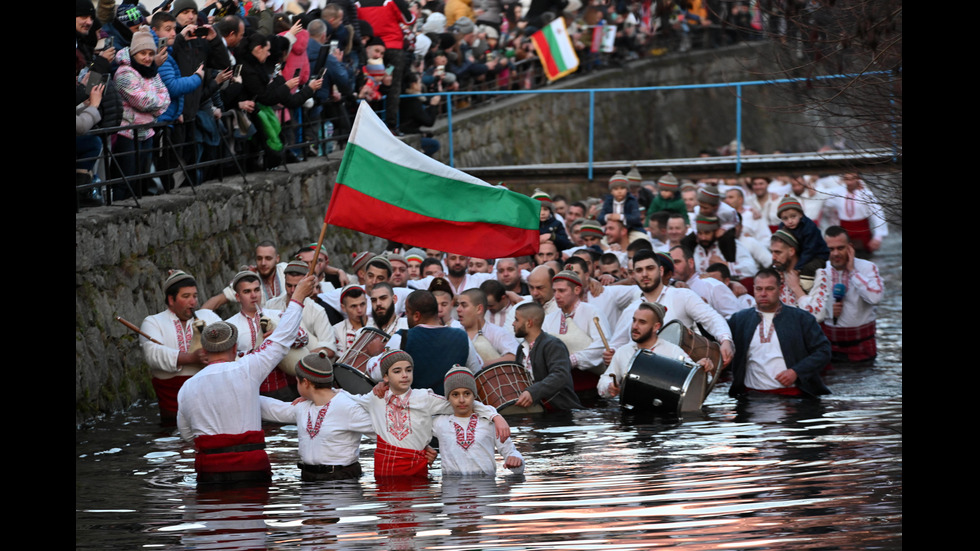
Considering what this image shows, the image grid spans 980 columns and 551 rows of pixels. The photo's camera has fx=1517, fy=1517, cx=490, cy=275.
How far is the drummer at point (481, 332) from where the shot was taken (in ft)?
41.1

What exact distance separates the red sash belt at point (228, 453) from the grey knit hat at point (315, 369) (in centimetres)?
50

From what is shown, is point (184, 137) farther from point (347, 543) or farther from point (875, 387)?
point (347, 543)

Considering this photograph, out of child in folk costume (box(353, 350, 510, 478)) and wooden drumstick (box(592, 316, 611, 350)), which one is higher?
wooden drumstick (box(592, 316, 611, 350))

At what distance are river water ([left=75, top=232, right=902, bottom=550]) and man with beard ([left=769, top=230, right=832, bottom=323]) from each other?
2.84 metres

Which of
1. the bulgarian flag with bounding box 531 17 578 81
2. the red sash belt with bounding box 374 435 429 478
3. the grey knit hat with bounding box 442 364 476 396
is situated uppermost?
the bulgarian flag with bounding box 531 17 578 81

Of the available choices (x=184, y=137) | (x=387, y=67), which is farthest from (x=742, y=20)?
(x=184, y=137)

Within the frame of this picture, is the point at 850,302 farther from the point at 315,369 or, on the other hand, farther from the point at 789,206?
the point at 315,369

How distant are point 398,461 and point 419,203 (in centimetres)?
173

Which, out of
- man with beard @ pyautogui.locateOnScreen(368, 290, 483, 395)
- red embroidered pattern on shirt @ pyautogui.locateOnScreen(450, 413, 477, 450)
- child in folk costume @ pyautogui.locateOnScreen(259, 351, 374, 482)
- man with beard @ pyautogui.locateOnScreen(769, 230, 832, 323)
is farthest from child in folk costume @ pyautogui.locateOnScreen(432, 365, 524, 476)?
man with beard @ pyautogui.locateOnScreen(769, 230, 832, 323)

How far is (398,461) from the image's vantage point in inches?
368

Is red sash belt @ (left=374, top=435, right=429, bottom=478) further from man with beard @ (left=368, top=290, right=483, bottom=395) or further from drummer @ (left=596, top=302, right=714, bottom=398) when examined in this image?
drummer @ (left=596, top=302, right=714, bottom=398)

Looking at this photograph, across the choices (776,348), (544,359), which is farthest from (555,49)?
(544,359)

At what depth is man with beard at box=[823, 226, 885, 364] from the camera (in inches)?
607

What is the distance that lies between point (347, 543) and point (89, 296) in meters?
Result: 5.98
